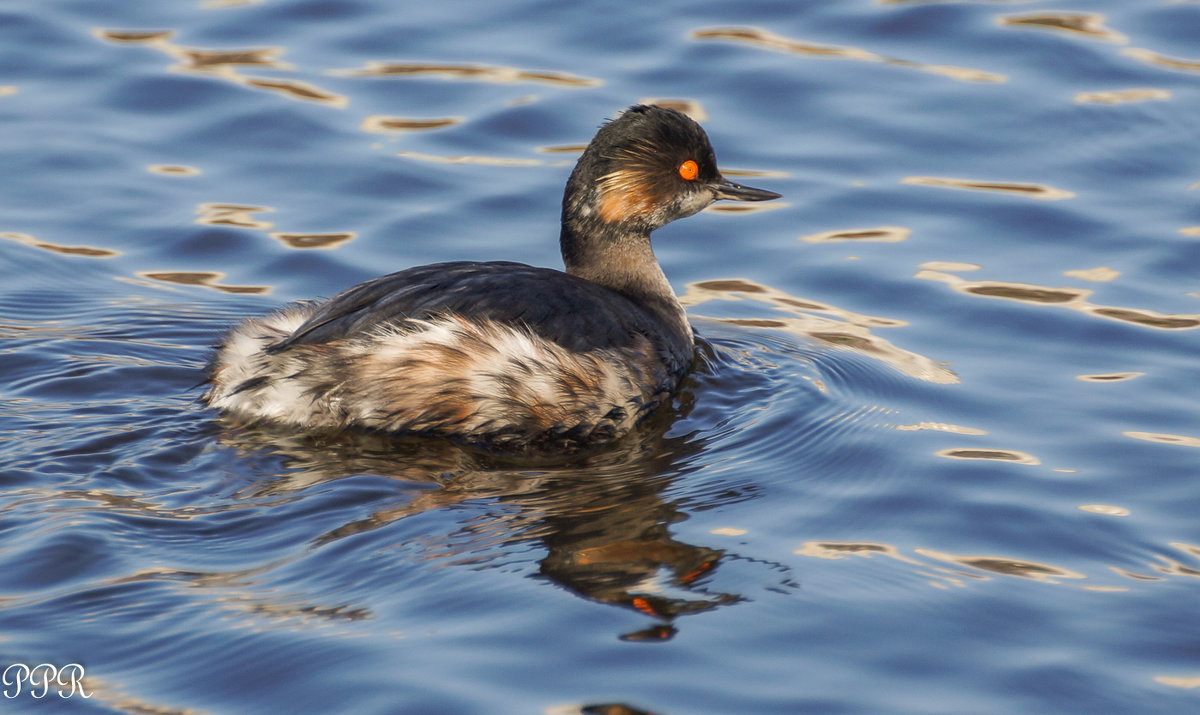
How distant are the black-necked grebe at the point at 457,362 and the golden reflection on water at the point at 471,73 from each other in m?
3.69

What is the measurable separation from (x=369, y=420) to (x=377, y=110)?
161 inches

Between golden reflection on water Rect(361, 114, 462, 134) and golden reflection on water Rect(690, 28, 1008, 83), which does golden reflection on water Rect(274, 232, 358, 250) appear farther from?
golden reflection on water Rect(690, 28, 1008, 83)

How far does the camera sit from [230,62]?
10281 millimetres

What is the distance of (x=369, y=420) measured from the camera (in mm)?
5965

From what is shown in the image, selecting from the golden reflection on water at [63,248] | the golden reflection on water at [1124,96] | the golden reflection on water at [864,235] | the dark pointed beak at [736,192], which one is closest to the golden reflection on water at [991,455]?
the dark pointed beak at [736,192]

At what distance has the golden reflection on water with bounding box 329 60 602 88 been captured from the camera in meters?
9.97

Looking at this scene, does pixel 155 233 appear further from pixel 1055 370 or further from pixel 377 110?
pixel 1055 370

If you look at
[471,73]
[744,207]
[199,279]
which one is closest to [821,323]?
[744,207]

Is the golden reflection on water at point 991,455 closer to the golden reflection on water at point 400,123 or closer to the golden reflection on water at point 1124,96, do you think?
the golden reflection on water at point 1124,96

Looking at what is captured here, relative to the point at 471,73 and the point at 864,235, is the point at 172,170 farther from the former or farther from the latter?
the point at 864,235

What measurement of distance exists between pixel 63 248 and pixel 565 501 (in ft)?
12.1

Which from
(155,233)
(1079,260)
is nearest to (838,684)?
(1079,260)

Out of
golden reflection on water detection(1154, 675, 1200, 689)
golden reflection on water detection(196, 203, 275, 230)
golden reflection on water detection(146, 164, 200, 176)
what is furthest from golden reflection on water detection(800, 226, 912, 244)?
golden reflection on water detection(1154, 675, 1200, 689)

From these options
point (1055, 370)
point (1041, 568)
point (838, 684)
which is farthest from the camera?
point (1055, 370)
